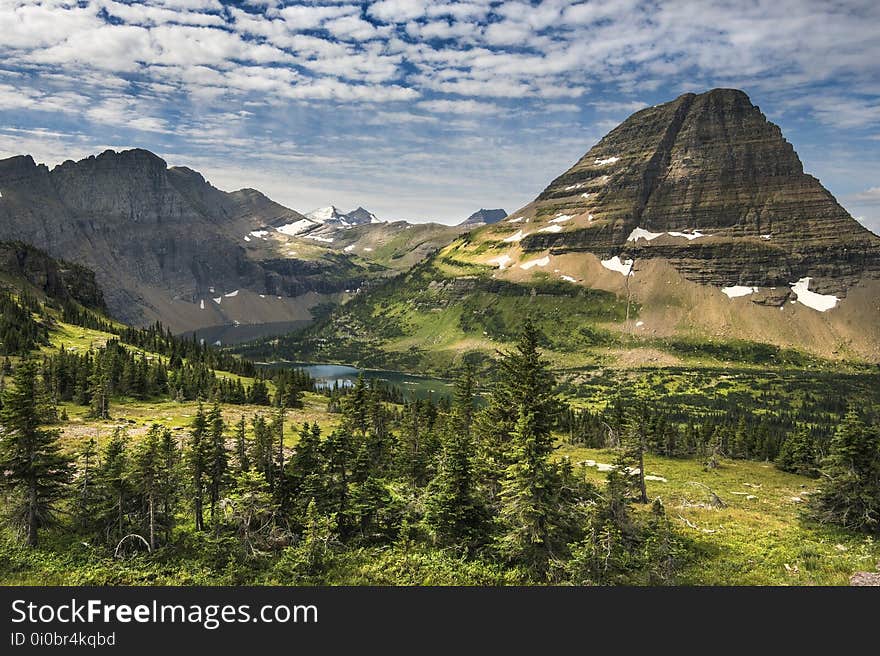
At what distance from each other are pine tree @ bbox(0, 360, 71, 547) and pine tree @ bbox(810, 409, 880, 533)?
182ft

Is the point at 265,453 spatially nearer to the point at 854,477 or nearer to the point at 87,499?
the point at 87,499

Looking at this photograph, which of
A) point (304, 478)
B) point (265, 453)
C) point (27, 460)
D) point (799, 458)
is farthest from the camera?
point (799, 458)

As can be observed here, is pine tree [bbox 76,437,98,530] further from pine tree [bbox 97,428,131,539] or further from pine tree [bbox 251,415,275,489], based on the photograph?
pine tree [bbox 251,415,275,489]

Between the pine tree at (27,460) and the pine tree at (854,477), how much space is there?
5540cm

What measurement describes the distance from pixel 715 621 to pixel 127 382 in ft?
413

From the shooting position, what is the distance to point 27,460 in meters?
30.2

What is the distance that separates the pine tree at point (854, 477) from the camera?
37.1 m

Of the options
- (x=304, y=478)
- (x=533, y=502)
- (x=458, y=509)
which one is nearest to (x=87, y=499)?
(x=304, y=478)

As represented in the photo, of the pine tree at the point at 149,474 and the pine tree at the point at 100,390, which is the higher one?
the pine tree at the point at 149,474

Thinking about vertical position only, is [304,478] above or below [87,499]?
above

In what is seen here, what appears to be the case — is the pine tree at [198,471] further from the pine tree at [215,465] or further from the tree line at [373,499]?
the pine tree at [215,465]

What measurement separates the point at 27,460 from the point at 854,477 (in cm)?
5771

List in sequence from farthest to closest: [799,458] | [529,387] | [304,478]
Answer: [799,458]
[304,478]
[529,387]

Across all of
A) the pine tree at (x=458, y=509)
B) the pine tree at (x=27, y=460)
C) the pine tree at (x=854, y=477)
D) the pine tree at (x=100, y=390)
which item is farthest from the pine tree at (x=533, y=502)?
the pine tree at (x=100, y=390)
